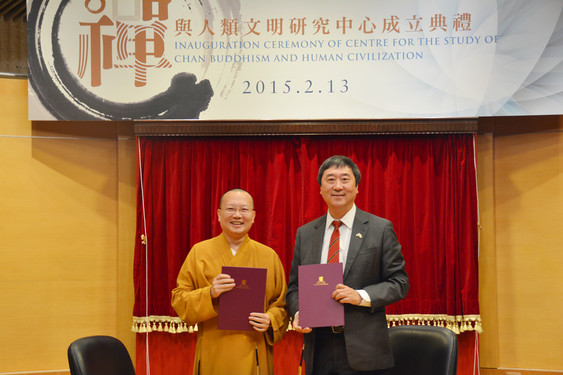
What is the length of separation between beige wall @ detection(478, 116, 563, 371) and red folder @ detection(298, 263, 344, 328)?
7.01ft

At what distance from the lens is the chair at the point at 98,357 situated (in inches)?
94.6

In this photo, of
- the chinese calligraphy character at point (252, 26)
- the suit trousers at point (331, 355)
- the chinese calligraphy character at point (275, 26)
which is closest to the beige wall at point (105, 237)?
the chinese calligraphy character at point (252, 26)

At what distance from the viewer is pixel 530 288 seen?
4059 mm

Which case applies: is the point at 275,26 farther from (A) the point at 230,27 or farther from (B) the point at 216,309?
(B) the point at 216,309

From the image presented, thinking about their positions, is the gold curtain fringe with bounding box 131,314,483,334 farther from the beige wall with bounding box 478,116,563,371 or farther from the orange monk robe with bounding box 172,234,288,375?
the orange monk robe with bounding box 172,234,288,375

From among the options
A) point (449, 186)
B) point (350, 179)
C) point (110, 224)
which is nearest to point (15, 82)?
point (110, 224)

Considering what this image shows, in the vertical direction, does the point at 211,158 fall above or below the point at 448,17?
below

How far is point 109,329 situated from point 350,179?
2.59 meters

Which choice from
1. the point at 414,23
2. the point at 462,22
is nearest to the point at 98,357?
the point at 414,23

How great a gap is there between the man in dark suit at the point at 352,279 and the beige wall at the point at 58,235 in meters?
2.13

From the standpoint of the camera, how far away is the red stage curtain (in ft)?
13.1

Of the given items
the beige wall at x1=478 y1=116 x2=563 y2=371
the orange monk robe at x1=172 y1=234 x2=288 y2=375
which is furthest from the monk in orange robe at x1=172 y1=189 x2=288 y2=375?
the beige wall at x1=478 y1=116 x2=563 y2=371

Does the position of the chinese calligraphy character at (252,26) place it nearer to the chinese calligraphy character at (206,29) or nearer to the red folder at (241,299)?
the chinese calligraphy character at (206,29)

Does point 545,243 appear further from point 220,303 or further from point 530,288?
point 220,303
